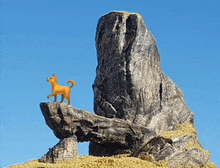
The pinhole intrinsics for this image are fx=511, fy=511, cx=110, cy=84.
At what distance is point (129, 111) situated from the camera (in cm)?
2359

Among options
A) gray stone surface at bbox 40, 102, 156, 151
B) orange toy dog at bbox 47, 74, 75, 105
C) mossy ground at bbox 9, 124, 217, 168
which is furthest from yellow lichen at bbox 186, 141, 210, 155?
orange toy dog at bbox 47, 74, 75, 105

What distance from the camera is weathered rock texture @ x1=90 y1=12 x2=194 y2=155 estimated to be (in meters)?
23.7

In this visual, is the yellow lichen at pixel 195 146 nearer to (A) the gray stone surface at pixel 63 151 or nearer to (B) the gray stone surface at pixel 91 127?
(B) the gray stone surface at pixel 91 127

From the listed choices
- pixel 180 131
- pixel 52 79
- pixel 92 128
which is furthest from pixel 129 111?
pixel 52 79

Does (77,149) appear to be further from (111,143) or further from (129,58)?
(129,58)

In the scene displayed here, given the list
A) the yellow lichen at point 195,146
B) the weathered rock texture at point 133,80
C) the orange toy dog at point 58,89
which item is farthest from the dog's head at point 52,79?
the yellow lichen at point 195,146

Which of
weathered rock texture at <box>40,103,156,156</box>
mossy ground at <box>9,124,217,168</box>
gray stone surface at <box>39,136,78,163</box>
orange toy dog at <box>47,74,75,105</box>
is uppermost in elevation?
orange toy dog at <box>47,74,75,105</box>

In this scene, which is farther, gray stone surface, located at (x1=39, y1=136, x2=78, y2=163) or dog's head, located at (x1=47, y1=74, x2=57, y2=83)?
dog's head, located at (x1=47, y1=74, x2=57, y2=83)

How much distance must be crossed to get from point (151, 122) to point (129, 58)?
3155mm

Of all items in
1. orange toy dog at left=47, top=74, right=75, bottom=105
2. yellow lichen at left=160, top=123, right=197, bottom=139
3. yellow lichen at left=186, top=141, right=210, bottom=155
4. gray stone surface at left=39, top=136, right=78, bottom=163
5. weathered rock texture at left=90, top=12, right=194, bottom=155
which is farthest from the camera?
weathered rock texture at left=90, top=12, right=194, bottom=155

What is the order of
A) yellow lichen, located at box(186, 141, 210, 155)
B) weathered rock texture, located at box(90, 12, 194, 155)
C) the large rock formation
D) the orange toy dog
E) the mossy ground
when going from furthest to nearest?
weathered rock texture, located at box(90, 12, 194, 155) → yellow lichen, located at box(186, 141, 210, 155) → the orange toy dog → the large rock formation → the mossy ground

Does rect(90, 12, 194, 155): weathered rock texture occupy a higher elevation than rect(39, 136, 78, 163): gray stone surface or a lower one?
higher

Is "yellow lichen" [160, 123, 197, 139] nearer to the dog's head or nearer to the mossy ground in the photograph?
the mossy ground

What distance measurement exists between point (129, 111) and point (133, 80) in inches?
56.9
